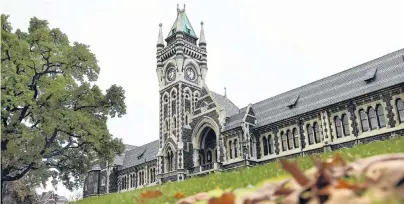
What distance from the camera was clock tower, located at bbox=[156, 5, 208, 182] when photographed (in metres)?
42.6

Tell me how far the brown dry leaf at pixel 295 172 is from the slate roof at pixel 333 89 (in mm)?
29780

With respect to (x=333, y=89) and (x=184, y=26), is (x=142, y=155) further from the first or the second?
(x=333, y=89)

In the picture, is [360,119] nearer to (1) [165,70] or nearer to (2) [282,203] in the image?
(1) [165,70]

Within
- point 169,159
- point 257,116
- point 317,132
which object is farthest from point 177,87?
point 317,132

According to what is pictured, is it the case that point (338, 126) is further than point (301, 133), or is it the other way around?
point (301, 133)

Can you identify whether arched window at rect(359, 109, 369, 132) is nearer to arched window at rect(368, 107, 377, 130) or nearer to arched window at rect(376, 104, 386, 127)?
arched window at rect(368, 107, 377, 130)

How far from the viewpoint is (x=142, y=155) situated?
59.1 m

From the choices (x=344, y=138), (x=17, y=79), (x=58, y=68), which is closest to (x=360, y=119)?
(x=344, y=138)

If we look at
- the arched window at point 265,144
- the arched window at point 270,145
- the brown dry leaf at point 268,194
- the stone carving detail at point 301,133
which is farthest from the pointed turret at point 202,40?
the brown dry leaf at point 268,194

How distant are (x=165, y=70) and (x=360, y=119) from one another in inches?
1011

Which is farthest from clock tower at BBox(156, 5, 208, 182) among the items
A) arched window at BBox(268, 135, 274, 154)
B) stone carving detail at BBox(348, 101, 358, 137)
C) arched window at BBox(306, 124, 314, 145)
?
stone carving detail at BBox(348, 101, 358, 137)

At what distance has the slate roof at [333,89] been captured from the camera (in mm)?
30859

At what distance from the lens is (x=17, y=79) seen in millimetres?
19562

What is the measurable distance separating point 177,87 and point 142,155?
1796 centimetres
